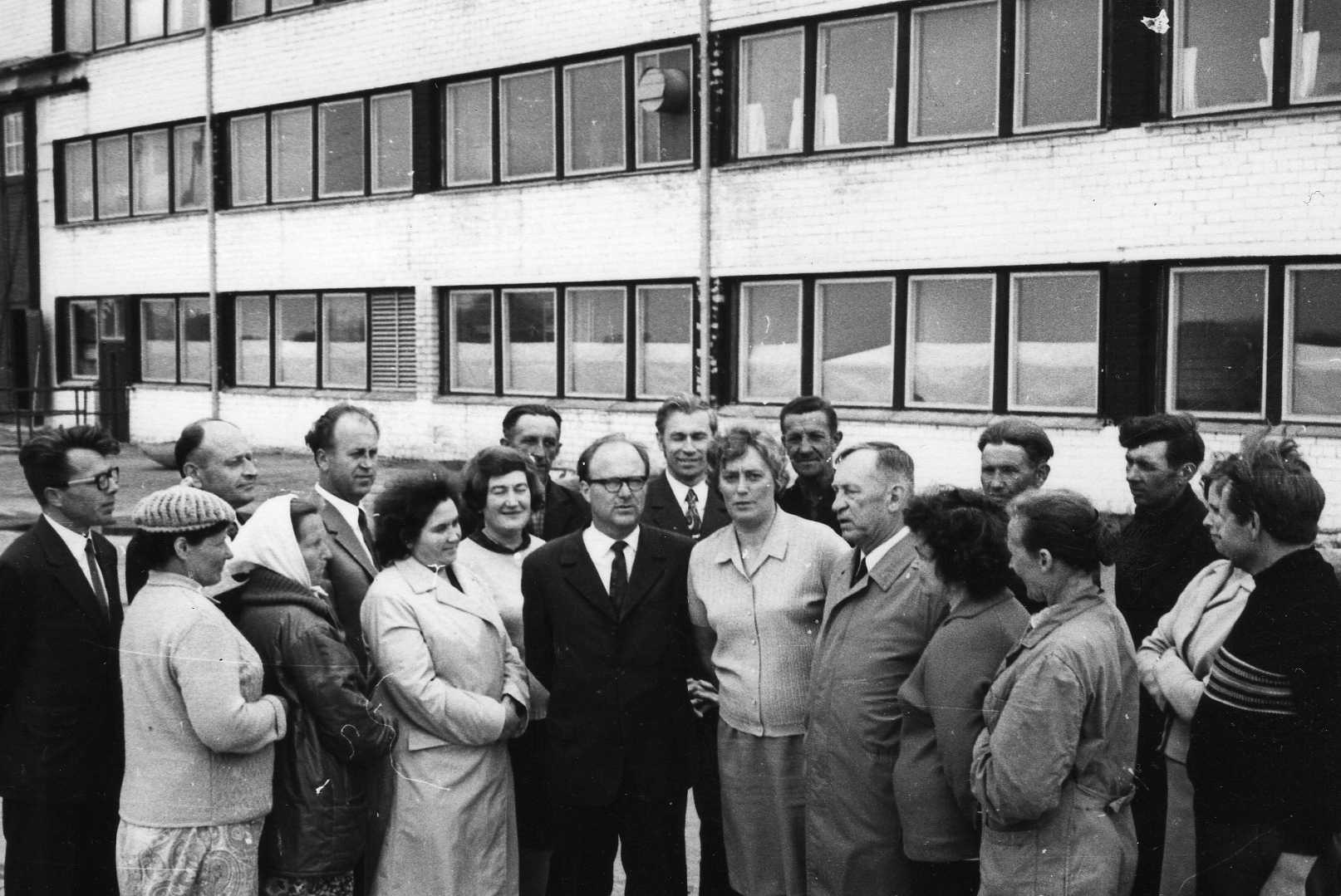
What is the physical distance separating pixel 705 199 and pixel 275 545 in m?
13.3

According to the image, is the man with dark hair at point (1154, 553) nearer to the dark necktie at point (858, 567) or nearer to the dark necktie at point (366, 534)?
the dark necktie at point (858, 567)

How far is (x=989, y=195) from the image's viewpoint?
14.9 meters

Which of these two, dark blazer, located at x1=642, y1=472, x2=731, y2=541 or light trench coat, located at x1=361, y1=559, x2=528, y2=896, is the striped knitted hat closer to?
light trench coat, located at x1=361, y1=559, x2=528, y2=896

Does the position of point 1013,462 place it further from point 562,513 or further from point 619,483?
point 562,513

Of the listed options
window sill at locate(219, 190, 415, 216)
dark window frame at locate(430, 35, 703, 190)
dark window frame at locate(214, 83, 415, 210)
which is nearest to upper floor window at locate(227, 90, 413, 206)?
dark window frame at locate(214, 83, 415, 210)

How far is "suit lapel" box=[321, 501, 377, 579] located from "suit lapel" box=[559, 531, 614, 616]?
2.69ft

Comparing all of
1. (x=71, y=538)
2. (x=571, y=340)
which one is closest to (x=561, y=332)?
(x=571, y=340)

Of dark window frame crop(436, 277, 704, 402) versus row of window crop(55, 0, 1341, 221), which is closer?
row of window crop(55, 0, 1341, 221)

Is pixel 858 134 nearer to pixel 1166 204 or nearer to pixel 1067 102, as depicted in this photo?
pixel 1067 102

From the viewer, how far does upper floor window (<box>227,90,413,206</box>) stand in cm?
2153

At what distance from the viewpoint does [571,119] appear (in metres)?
19.0

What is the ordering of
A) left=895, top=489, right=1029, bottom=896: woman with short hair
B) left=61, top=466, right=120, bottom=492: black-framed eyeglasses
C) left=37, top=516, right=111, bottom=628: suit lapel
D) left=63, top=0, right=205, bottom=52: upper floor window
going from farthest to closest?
left=63, top=0, right=205, bottom=52: upper floor window → left=61, top=466, right=120, bottom=492: black-framed eyeglasses → left=37, top=516, right=111, bottom=628: suit lapel → left=895, top=489, right=1029, bottom=896: woman with short hair

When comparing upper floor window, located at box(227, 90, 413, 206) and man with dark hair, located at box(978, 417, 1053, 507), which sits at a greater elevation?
upper floor window, located at box(227, 90, 413, 206)

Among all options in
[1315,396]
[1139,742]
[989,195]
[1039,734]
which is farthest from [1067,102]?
[1039,734]
